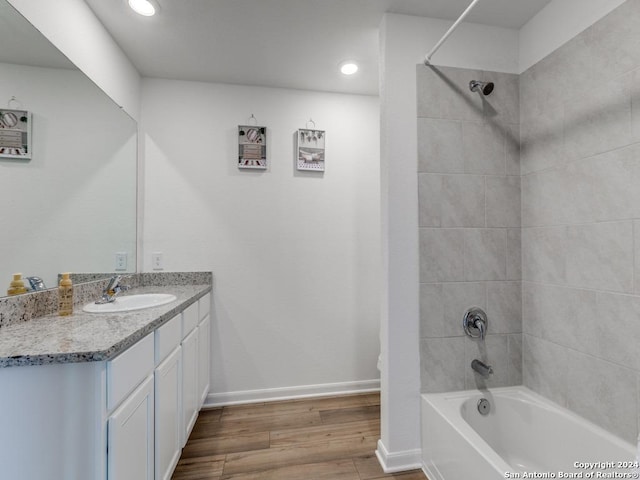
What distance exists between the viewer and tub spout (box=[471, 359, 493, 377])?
62.9 inches

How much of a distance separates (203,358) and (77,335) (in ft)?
3.62

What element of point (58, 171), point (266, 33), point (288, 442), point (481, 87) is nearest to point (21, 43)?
point (58, 171)

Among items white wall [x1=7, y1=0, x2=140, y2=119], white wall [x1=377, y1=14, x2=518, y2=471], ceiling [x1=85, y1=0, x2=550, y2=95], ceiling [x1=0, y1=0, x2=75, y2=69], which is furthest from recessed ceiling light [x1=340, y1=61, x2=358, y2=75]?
ceiling [x1=0, y1=0, x2=75, y2=69]

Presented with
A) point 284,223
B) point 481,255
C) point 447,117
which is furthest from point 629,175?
point 284,223

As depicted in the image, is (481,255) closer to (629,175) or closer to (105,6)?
(629,175)

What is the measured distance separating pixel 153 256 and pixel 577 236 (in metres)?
2.62

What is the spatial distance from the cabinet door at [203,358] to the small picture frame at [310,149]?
4.54ft

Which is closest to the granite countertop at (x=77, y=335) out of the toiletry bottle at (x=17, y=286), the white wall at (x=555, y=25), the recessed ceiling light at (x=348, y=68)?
the toiletry bottle at (x=17, y=286)

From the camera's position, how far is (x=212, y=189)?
2.26 metres

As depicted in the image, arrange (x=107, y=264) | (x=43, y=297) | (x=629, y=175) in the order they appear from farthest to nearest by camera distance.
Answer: (x=107, y=264)
(x=43, y=297)
(x=629, y=175)

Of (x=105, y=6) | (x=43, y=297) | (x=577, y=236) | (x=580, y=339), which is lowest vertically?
(x=580, y=339)

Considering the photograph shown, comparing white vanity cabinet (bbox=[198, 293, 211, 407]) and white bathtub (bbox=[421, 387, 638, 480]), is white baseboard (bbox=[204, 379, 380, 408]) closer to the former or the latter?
white vanity cabinet (bbox=[198, 293, 211, 407])

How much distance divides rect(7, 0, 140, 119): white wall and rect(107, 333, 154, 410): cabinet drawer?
1.46 metres

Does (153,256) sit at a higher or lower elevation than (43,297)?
higher
